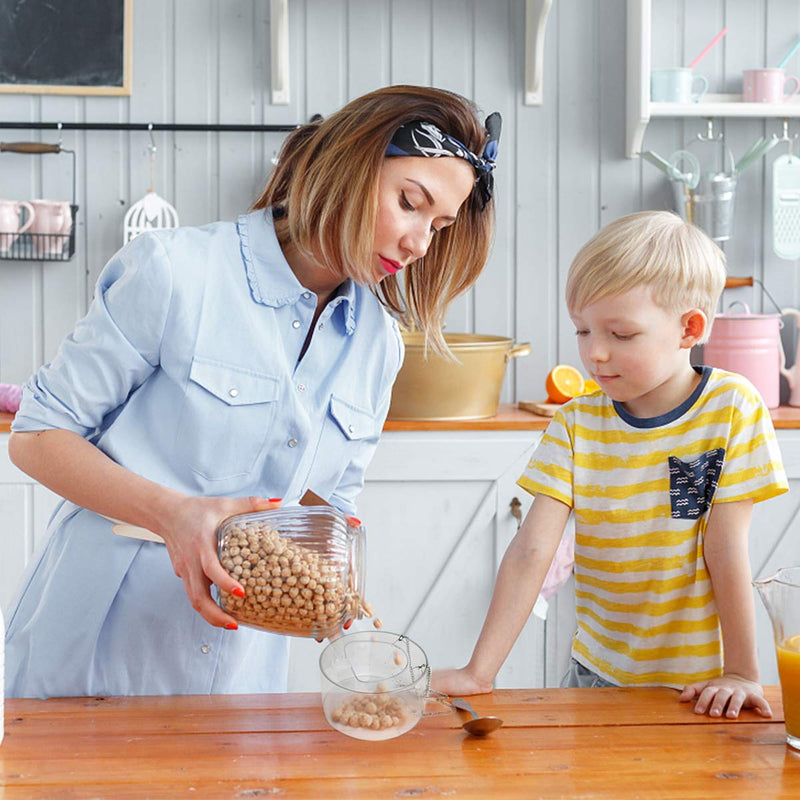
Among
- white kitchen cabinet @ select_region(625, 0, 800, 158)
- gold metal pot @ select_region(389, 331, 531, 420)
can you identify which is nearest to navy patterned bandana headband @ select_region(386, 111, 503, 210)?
gold metal pot @ select_region(389, 331, 531, 420)

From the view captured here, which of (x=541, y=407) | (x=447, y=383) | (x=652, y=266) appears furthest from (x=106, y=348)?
(x=541, y=407)

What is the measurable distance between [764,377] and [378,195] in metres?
1.71

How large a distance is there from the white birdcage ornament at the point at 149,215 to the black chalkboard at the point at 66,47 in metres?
0.29

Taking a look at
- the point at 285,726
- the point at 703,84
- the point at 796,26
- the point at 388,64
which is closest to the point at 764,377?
the point at 703,84

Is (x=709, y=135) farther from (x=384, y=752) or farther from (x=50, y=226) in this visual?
(x=384, y=752)

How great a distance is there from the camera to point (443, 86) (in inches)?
107

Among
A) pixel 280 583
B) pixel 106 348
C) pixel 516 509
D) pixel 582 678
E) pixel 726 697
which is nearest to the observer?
pixel 280 583

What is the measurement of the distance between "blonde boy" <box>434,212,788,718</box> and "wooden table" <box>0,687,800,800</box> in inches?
6.9

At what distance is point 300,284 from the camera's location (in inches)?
49.7

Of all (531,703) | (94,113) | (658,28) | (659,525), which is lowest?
(531,703)

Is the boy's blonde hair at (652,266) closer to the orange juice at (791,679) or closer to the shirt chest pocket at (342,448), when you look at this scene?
the shirt chest pocket at (342,448)

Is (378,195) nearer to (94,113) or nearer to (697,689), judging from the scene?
(697,689)

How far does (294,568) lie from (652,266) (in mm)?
560

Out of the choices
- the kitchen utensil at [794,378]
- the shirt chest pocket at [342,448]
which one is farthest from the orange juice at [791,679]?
the kitchen utensil at [794,378]
